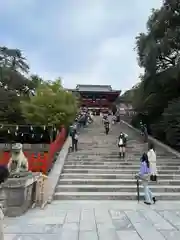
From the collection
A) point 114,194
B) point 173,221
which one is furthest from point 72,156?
point 173,221

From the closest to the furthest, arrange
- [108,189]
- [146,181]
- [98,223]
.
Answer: [98,223] → [146,181] → [108,189]

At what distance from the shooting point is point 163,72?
21.7 m

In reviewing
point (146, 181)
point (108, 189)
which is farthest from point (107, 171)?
point (146, 181)

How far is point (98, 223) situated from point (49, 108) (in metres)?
17.4

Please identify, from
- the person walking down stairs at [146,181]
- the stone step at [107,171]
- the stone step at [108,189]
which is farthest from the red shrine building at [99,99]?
the person walking down stairs at [146,181]

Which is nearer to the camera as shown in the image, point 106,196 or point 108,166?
point 106,196

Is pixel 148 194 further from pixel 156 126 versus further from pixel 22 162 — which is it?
pixel 156 126

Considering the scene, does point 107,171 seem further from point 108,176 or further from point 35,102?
point 35,102

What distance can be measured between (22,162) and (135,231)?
398cm

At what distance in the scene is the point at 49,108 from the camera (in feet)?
77.0

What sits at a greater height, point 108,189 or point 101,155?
point 101,155

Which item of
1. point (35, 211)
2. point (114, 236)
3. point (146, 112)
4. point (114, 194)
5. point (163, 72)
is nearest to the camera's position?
point (114, 236)

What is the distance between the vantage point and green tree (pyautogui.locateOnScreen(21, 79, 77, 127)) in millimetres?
23375

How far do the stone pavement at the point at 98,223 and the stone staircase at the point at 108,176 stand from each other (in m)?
1.14
